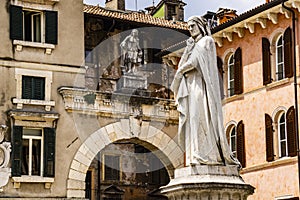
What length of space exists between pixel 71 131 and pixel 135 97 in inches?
125

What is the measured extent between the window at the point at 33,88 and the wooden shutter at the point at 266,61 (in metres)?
8.70

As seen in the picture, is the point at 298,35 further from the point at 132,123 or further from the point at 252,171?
the point at 132,123

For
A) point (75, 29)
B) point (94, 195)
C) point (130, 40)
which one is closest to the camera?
point (75, 29)

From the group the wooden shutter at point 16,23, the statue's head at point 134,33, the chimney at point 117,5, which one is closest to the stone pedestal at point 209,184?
the wooden shutter at point 16,23

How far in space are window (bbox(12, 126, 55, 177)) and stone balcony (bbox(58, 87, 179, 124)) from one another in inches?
64.1

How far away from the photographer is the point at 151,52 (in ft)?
153

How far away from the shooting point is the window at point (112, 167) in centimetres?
4750

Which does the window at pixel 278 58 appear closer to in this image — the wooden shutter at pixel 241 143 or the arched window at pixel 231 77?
the wooden shutter at pixel 241 143

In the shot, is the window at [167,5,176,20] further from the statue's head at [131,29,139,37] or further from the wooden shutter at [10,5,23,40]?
the wooden shutter at [10,5,23,40]

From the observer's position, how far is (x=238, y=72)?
36.7m

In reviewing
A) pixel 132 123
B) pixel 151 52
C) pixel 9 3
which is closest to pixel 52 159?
pixel 132 123

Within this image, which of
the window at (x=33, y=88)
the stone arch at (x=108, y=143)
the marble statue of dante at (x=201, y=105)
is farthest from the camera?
the stone arch at (x=108, y=143)

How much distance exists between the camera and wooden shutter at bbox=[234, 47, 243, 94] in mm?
36594

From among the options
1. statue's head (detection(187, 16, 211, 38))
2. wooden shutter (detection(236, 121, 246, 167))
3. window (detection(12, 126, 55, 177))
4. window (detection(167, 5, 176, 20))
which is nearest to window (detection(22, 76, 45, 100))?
window (detection(12, 126, 55, 177))
